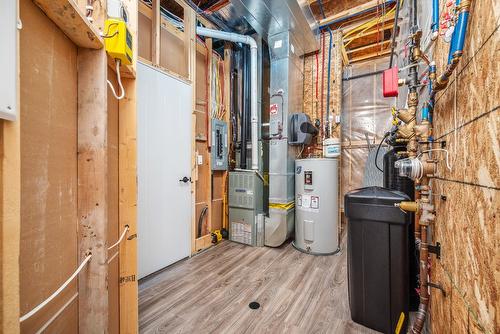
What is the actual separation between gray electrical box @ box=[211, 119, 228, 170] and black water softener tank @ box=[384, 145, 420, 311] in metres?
2.08

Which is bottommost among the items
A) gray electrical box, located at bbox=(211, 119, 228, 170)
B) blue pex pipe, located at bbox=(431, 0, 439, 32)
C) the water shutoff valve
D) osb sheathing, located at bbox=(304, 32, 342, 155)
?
the water shutoff valve

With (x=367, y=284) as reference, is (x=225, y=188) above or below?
above

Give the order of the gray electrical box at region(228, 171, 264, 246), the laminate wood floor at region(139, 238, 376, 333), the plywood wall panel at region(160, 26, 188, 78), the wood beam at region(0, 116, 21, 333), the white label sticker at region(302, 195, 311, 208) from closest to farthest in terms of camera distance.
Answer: the wood beam at region(0, 116, 21, 333), the laminate wood floor at region(139, 238, 376, 333), the plywood wall panel at region(160, 26, 188, 78), the white label sticker at region(302, 195, 311, 208), the gray electrical box at region(228, 171, 264, 246)

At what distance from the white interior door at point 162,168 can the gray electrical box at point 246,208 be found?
70 centimetres

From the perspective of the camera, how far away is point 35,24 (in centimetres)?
66

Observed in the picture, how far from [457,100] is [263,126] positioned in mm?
2659

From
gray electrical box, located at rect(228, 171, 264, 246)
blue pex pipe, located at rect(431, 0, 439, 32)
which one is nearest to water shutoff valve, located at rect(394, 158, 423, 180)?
blue pex pipe, located at rect(431, 0, 439, 32)

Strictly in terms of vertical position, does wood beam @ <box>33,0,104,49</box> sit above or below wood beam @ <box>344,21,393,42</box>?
below

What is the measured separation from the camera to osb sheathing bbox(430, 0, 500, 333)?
1.96 feet

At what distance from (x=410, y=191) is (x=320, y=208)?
40.8 inches

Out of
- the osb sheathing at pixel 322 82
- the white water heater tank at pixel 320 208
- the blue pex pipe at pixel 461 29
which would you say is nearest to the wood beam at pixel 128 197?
the blue pex pipe at pixel 461 29

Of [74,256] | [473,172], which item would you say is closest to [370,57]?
[473,172]

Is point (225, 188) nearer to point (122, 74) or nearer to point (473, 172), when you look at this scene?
point (122, 74)

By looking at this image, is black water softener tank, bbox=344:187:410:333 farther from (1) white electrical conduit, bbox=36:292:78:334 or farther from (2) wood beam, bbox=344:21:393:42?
(2) wood beam, bbox=344:21:393:42
